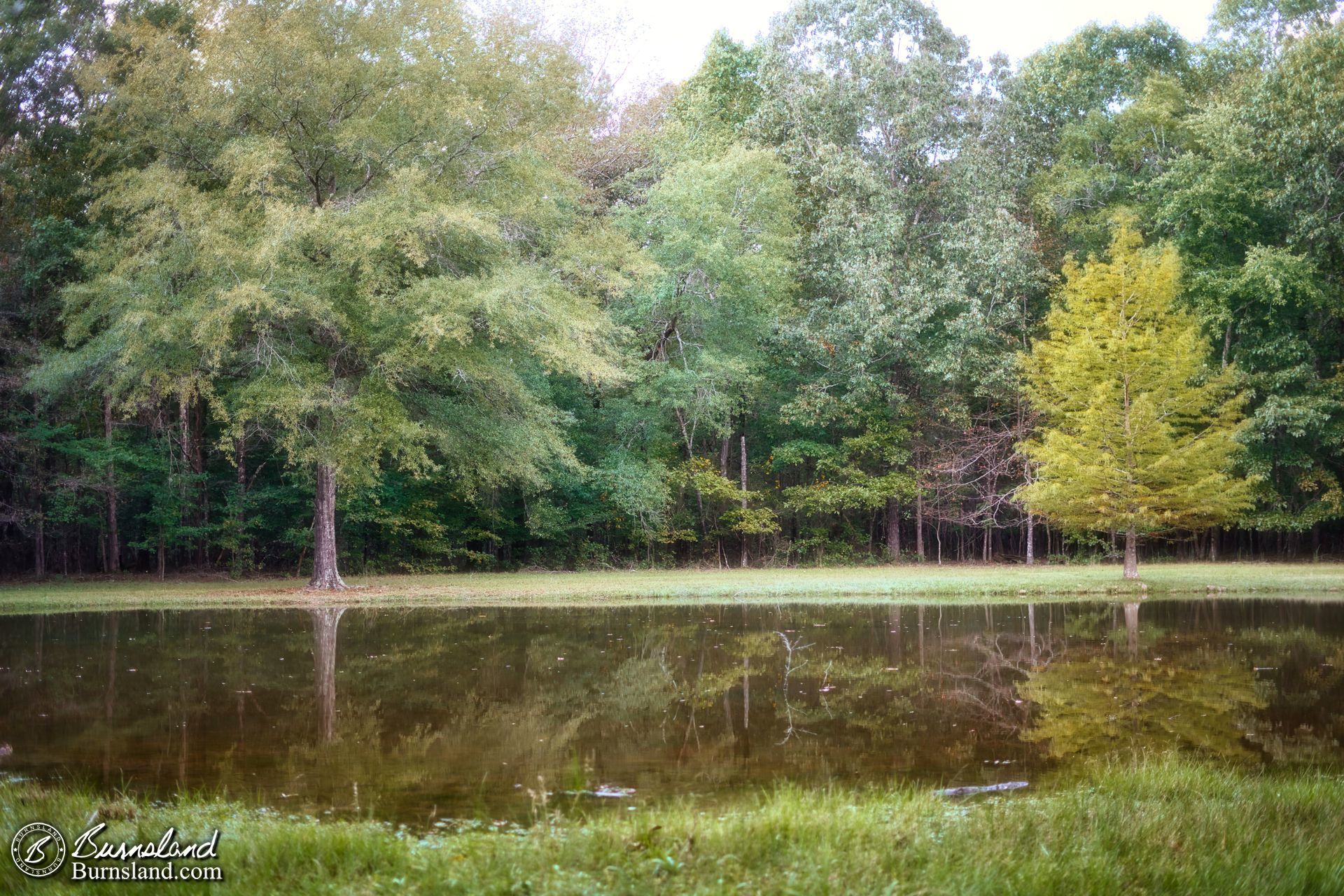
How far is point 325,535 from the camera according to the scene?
76.0 ft

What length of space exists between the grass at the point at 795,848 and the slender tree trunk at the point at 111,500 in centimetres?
2423

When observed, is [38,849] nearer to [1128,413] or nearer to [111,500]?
[1128,413]

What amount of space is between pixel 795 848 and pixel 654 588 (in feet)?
59.3

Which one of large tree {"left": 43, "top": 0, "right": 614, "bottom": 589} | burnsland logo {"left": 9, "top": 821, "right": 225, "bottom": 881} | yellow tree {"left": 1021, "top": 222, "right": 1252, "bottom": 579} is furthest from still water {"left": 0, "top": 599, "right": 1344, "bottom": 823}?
yellow tree {"left": 1021, "top": 222, "right": 1252, "bottom": 579}

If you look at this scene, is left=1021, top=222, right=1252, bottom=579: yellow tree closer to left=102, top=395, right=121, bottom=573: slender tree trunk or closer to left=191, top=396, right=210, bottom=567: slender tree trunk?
left=191, top=396, right=210, bottom=567: slender tree trunk

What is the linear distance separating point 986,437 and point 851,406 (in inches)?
179

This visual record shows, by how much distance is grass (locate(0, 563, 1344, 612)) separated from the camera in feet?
67.7

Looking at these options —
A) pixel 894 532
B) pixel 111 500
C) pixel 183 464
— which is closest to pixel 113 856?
pixel 183 464

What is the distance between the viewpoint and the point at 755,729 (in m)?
8.26

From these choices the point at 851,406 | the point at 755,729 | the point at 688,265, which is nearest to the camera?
the point at 755,729

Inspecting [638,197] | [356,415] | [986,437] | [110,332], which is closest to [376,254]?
[356,415]

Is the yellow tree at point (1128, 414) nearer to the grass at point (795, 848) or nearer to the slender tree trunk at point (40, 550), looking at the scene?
the grass at point (795, 848)

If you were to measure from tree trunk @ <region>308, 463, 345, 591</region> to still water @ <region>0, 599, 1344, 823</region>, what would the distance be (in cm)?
646

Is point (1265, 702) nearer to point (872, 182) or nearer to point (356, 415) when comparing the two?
point (356, 415)
